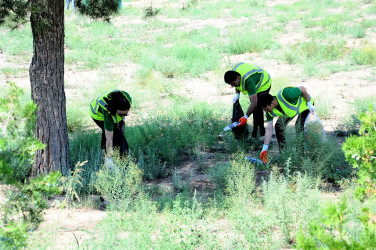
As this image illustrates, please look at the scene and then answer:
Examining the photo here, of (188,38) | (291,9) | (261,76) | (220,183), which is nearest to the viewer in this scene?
(220,183)

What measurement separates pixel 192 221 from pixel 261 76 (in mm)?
3317

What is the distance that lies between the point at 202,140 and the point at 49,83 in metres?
2.53

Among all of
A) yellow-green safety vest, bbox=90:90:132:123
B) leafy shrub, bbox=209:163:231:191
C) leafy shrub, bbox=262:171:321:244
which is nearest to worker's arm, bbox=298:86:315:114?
leafy shrub, bbox=209:163:231:191

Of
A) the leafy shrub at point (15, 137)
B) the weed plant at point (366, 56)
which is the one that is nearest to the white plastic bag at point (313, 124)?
the leafy shrub at point (15, 137)

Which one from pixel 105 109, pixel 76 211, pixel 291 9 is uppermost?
pixel 291 9

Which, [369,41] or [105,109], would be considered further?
[369,41]

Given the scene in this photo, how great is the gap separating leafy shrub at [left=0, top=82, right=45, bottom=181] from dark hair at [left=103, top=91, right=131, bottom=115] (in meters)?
2.81

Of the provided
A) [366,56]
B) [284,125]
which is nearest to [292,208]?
[284,125]

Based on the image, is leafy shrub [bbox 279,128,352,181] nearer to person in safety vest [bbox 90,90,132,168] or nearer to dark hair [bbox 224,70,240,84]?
dark hair [bbox 224,70,240,84]

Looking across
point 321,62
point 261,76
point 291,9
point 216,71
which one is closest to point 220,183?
point 261,76

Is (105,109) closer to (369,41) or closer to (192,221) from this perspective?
(192,221)

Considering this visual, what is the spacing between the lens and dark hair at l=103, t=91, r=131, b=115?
5.55m

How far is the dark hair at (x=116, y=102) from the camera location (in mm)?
5547

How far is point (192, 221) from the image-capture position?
419 cm
